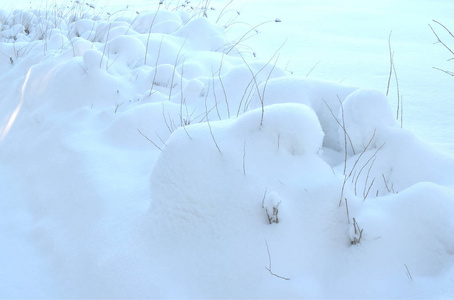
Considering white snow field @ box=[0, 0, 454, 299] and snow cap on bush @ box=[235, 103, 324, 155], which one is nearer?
white snow field @ box=[0, 0, 454, 299]

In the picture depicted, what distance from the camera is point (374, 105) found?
155 cm

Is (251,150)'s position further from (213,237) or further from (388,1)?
(388,1)

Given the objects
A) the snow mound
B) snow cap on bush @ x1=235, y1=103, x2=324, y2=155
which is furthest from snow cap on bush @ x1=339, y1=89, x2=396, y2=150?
snow cap on bush @ x1=235, y1=103, x2=324, y2=155

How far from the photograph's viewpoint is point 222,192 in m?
1.27

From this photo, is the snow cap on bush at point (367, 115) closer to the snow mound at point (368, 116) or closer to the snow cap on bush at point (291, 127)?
the snow mound at point (368, 116)

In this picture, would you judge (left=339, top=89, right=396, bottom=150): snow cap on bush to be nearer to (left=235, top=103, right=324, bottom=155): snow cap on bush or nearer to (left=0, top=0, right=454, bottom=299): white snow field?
(left=0, top=0, right=454, bottom=299): white snow field

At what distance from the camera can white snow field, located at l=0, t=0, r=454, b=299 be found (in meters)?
1.14

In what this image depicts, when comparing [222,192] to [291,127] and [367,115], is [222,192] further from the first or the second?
[367,115]

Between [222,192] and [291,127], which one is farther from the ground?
[291,127]

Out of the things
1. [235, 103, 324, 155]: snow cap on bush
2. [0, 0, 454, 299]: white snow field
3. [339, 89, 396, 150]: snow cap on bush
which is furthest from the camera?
[339, 89, 396, 150]: snow cap on bush

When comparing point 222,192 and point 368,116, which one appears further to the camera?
point 368,116

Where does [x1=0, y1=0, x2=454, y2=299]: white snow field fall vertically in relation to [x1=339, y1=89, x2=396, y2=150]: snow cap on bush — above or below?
below

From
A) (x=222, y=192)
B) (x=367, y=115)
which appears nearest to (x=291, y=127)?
(x=222, y=192)

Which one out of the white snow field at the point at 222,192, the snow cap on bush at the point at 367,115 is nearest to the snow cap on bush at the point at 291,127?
the white snow field at the point at 222,192
